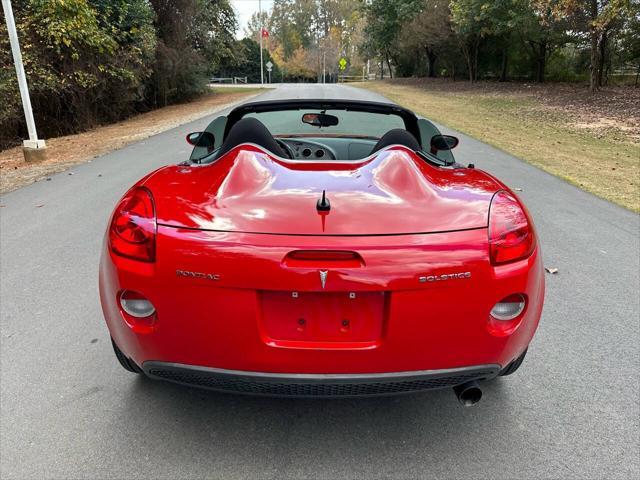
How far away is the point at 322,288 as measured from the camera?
6.06 feet

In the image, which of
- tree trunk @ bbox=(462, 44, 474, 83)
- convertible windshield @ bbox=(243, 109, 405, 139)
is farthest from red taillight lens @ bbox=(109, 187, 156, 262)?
tree trunk @ bbox=(462, 44, 474, 83)

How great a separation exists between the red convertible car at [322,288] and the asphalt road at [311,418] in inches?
13.9

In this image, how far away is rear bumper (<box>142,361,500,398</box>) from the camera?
194 cm

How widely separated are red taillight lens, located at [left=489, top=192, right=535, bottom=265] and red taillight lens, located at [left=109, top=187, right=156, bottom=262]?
Answer: 4.39 feet

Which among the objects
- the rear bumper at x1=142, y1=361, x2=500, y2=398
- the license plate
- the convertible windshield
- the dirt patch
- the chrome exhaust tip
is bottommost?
the dirt patch

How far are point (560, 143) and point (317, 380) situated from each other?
13063mm

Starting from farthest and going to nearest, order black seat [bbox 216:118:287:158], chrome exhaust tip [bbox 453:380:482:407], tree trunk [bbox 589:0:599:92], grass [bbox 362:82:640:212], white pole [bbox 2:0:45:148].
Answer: tree trunk [bbox 589:0:599:92] → white pole [bbox 2:0:45:148] → grass [bbox 362:82:640:212] → black seat [bbox 216:118:287:158] → chrome exhaust tip [bbox 453:380:482:407]

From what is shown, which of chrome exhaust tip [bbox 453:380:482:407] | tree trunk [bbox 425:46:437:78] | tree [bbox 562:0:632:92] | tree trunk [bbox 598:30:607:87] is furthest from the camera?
tree trunk [bbox 425:46:437:78]

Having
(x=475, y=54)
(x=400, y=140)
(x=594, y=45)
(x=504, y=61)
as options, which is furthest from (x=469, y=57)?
(x=400, y=140)

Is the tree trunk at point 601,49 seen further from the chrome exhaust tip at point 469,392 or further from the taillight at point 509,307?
the chrome exhaust tip at point 469,392

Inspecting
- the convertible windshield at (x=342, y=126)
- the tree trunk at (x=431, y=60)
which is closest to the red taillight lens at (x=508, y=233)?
the convertible windshield at (x=342, y=126)

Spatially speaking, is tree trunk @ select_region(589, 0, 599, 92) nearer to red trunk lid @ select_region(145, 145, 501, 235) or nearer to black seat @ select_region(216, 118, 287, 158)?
black seat @ select_region(216, 118, 287, 158)

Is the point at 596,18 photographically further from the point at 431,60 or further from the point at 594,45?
the point at 431,60

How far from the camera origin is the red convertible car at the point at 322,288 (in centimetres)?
187
